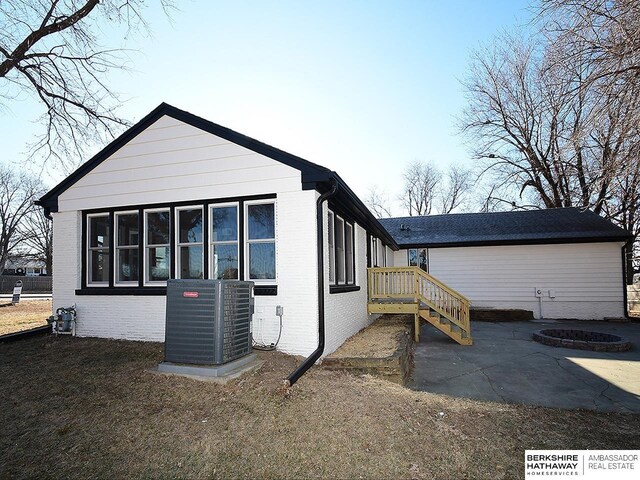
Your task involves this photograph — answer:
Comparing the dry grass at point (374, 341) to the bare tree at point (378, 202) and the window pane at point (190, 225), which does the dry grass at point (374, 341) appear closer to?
the window pane at point (190, 225)

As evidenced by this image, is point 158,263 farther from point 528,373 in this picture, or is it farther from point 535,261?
point 535,261

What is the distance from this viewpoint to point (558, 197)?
79.6 ft

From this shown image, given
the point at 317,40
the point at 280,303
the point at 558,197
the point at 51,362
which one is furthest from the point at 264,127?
the point at 558,197

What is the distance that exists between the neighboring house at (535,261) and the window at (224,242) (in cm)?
1211

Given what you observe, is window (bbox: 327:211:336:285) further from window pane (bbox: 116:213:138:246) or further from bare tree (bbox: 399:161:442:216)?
bare tree (bbox: 399:161:442:216)

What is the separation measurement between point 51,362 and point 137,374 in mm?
1949

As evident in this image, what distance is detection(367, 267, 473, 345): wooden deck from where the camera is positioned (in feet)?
34.1

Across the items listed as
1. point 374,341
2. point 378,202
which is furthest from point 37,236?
Answer: point 374,341

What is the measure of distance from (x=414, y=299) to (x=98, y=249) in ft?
24.8

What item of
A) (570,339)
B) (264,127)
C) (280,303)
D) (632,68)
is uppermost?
(264,127)

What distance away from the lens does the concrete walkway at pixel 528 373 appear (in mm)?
6012

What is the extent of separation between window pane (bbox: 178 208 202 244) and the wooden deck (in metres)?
5.09

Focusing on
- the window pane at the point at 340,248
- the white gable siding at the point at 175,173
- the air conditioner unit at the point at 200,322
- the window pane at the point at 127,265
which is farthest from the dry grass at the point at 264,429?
the white gable siding at the point at 175,173

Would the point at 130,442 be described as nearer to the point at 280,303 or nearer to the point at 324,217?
the point at 280,303
